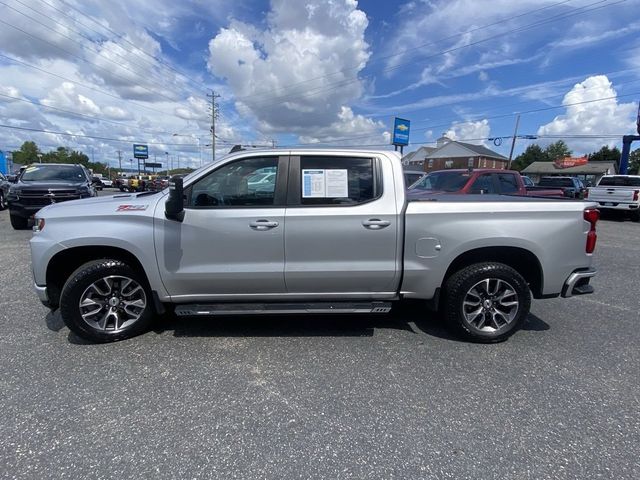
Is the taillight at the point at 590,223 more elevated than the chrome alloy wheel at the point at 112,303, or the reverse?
the taillight at the point at 590,223

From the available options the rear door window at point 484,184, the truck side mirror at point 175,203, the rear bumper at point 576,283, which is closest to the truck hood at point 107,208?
the truck side mirror at point 175,203

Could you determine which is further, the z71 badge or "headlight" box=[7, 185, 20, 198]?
"headlight" box=[7, 185, 20, 198]

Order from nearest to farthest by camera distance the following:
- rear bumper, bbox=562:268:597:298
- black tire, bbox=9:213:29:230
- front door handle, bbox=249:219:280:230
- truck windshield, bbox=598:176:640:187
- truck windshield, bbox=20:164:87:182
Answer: front door handle, bbox=249:219:280:230 < rear bumper, bbox=562:268:597:298 < black tire, bbox=9:213:29:230 < truck windshield, bbox=20:164:87:182 < truck windshield, bbox=598:176:640:187

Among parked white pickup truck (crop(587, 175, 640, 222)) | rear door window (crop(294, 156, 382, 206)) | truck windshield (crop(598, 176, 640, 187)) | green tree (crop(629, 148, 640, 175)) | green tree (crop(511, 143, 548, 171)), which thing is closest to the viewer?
rear door window (crop(294, 156, 382, 206))

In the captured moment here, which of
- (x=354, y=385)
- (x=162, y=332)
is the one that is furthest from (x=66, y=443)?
(x=354, y=385)

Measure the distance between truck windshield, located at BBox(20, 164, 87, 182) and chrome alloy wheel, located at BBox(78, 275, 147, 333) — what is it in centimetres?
955

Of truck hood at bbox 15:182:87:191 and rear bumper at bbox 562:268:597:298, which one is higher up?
truck hood at bbox 15:182:87:191

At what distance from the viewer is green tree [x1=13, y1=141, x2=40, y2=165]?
110 metres

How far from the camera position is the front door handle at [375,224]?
11.6 feet

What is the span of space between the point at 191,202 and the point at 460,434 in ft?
9.50

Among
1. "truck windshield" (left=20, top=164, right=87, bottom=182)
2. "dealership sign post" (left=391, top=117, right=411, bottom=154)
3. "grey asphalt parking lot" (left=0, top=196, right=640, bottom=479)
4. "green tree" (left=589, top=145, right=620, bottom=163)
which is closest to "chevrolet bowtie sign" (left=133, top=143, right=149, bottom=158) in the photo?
"dealership sign post" (left=391, top=117, right=411, bottom=154)

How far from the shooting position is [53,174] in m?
11.4

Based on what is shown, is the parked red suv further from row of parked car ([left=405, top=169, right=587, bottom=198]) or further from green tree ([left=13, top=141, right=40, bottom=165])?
green tree ([left=13, top=141, right=40, bottom=165])

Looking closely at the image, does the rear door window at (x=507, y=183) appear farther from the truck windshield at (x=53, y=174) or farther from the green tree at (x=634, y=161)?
the green tree at (x=634, y=161)
